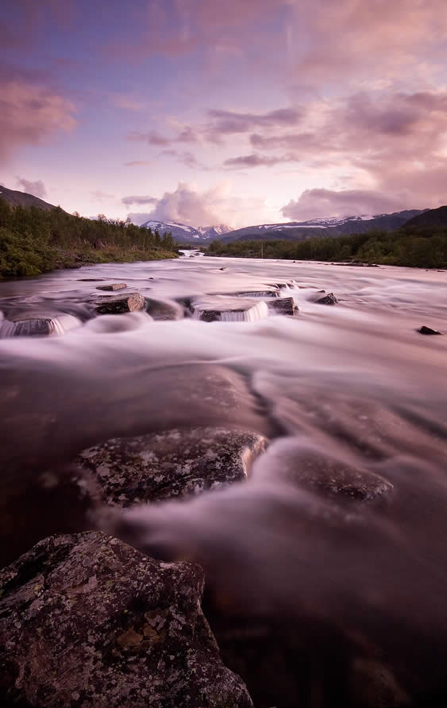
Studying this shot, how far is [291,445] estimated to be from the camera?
463 cm

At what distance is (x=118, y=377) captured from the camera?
7266 mm

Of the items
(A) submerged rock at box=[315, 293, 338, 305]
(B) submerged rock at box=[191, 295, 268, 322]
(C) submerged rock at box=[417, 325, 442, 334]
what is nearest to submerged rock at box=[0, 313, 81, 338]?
(B) submerged rock at box=[191, 295, 268, 322]

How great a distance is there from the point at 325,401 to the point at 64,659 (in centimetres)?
506

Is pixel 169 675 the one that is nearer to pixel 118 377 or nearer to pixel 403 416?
pixel 403 416

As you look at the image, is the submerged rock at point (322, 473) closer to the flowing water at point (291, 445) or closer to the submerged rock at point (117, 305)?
the flowing water at point (291, 445)

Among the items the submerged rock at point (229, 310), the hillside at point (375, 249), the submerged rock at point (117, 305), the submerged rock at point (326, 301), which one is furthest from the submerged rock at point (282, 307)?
the hillside at point (375, 249)

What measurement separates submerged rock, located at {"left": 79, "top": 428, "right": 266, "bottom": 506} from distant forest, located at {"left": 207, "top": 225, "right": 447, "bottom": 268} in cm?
5860

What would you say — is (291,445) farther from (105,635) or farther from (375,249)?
(375,249)

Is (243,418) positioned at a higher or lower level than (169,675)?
lower

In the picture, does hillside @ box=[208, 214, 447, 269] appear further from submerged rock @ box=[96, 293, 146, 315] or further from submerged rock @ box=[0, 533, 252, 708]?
submerged rock @ box=[0, 533, 252, 708]

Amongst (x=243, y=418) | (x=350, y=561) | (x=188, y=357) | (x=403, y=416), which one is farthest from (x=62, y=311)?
(x=350, y=561)

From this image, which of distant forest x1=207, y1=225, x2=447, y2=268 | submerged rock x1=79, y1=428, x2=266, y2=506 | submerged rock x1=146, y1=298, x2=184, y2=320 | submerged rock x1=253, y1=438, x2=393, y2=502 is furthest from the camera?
distant forest x1=207, y1=225, x2=447, y2=268

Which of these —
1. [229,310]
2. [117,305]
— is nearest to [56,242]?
[117,305]

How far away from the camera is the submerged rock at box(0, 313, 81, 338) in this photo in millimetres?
9578
